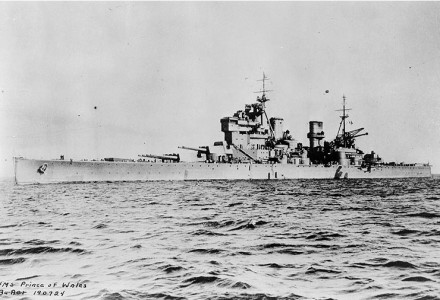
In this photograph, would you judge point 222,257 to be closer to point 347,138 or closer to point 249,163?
point 249,163

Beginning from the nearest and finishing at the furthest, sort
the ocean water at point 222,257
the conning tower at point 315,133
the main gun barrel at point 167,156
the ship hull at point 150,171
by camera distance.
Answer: the ocean water at point 222,257 < the ship hull at point 150,171 < the main gun barrel at point 167,156 < the conning tower at point 315,133

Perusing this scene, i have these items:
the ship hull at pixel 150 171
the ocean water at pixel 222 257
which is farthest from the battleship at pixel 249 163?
the ocean water at pixel 222 257

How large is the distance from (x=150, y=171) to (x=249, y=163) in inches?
358

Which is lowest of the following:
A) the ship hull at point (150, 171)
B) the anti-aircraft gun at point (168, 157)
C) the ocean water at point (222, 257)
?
the ocean water at point (222, 257)

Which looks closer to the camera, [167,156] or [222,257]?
[222,257]

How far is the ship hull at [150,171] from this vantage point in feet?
82.5

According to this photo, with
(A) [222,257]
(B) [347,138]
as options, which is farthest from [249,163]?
(A) [222,257]

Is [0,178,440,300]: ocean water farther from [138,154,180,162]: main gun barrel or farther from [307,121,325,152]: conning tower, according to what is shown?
[307,121,325,152]: conning tower

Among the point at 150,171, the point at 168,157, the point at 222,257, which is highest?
the point at 168,157

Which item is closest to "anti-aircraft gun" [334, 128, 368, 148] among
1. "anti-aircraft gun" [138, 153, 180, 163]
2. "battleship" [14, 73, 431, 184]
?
"battleship" [14, 73, 431, 184]

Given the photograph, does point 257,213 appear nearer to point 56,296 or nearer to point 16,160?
point 56,296

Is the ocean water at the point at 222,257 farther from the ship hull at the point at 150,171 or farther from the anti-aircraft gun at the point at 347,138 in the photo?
the anti-aircraft gun at the point at 347,138

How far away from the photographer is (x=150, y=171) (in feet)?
93.4

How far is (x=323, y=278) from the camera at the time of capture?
4227 millimetres
